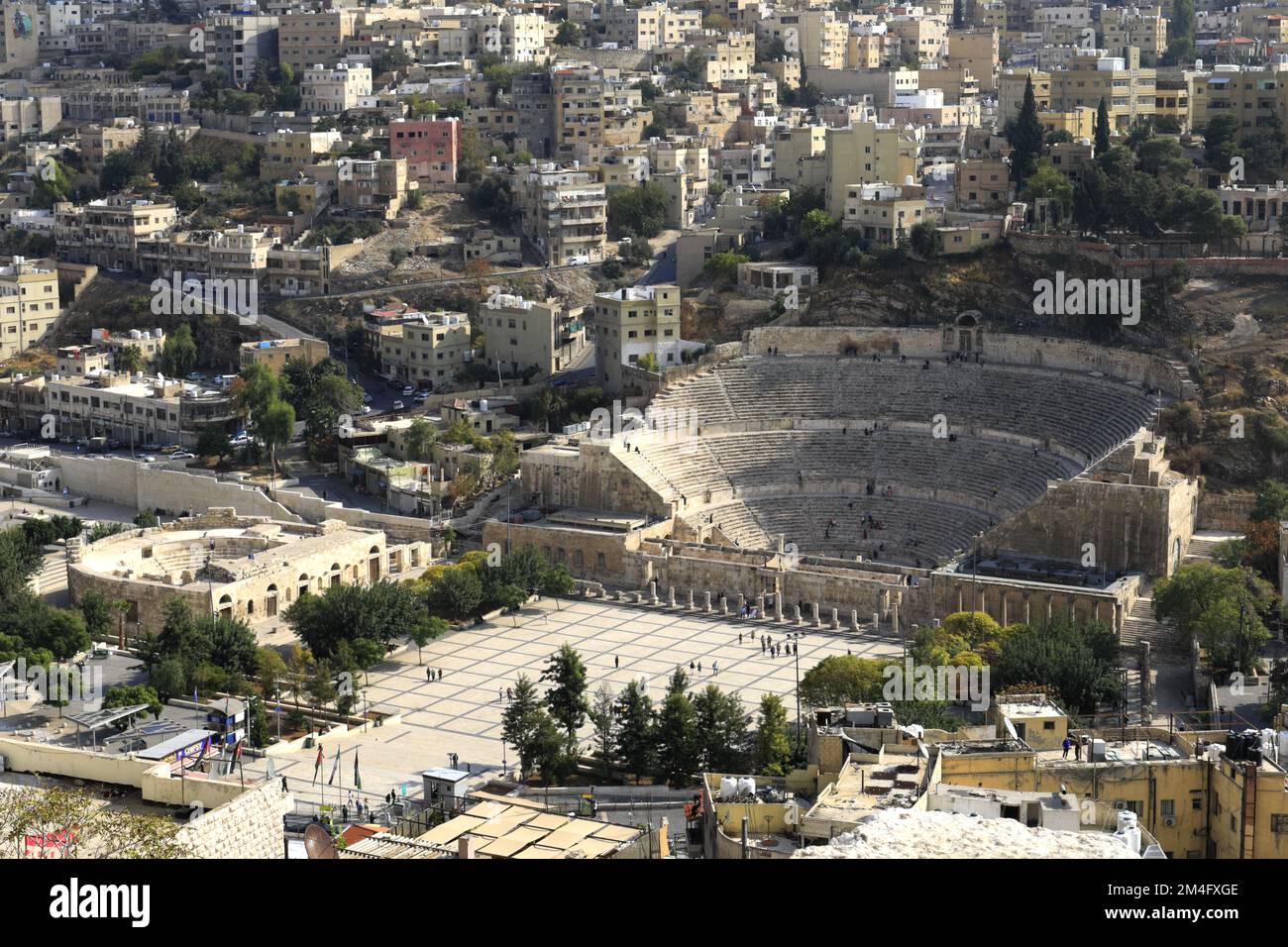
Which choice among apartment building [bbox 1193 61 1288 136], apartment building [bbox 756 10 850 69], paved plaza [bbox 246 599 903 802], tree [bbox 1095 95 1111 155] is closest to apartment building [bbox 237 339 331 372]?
paved plaza [bbox 246 599 903 802]

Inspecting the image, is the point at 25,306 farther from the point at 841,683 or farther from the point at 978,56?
the point at 978,56

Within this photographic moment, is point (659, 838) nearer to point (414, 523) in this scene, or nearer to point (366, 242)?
point (414, 523)

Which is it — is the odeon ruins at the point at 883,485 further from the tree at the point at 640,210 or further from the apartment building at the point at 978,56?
the apartment building at the point at 978,56

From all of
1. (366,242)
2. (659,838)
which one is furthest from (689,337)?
(659,838)

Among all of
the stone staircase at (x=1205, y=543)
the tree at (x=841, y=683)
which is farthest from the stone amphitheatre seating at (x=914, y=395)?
the tree at (x=841, y=683)

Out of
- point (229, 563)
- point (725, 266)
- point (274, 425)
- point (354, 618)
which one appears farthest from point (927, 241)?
point (354, 618)

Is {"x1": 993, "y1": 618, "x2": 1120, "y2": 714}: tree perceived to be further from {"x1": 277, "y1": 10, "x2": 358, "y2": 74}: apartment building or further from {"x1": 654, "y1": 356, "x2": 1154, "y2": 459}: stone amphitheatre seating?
{"x1": 277, "y1": 10, "x2": 358, "y2": 74}: apartment building
